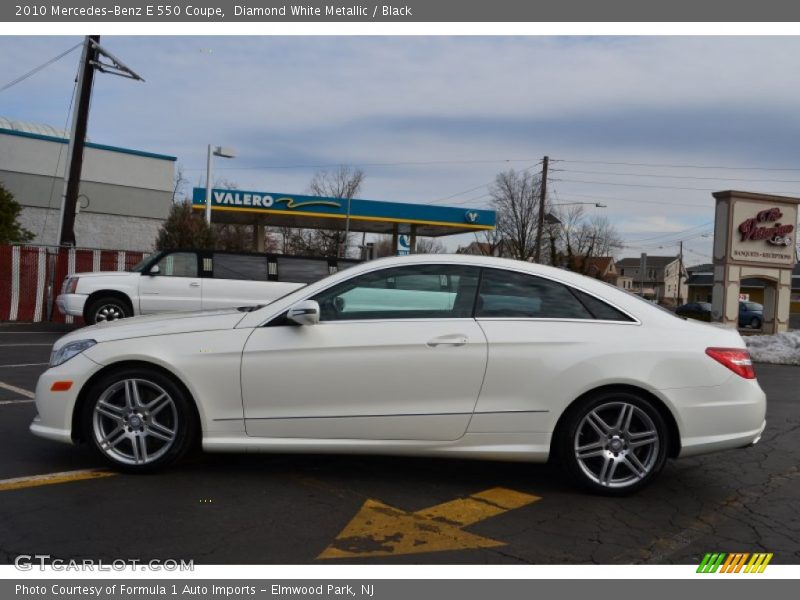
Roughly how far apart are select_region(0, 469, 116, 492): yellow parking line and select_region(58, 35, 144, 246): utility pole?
576 inches

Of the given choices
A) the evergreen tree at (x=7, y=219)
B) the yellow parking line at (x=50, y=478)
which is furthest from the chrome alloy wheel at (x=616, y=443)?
the evergreen tree at (x=7, y=219)

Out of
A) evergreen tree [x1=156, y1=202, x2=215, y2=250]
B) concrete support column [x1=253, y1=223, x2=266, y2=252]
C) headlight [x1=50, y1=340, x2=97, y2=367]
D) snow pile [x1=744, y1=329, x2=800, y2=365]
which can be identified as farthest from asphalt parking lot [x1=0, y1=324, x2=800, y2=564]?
concrete support column [x1=253, y1=223, x2=266, y2=252]

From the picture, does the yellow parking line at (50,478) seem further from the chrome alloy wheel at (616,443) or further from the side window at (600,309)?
the side window at (600,309)

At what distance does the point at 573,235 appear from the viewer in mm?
61438

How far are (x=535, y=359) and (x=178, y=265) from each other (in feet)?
33.5

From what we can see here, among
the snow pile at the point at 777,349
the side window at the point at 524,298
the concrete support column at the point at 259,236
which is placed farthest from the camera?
the concrete support column at the point at 259,236

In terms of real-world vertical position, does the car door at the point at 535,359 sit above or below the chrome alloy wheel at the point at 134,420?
above

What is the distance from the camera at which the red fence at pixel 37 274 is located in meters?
16.3

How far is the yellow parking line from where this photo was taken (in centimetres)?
445

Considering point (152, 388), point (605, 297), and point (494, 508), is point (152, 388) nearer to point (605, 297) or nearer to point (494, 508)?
point (494, 508)

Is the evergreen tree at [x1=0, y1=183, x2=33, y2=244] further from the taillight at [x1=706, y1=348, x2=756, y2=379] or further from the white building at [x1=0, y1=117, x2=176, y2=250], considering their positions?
the taillight at [x1=706, y1=348, x2=756, y2=379]

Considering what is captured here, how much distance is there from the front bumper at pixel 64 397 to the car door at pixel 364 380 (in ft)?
3.37

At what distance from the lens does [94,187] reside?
2975 cm

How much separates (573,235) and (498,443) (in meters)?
59.0
